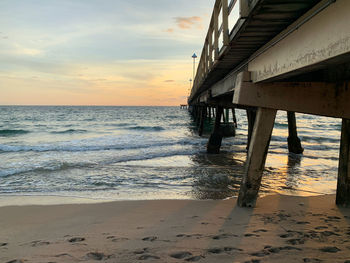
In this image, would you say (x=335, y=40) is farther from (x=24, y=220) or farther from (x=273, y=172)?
(x=273, y=172)

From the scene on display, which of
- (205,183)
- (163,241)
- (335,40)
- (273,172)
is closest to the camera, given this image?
(335,40)

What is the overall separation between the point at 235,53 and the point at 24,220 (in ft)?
14.3

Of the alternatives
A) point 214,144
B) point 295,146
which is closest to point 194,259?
point 214,144

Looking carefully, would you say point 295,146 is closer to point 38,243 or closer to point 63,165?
point 63,165

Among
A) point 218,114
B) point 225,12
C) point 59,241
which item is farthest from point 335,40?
point 218,114

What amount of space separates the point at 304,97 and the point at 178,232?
276 cm

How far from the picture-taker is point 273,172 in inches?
357

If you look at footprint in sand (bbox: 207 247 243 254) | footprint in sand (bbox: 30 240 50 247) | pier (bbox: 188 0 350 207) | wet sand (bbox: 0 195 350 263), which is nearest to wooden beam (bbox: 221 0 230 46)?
pier (bbox: 188 0 350 207)

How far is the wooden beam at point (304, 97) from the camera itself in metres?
4.66

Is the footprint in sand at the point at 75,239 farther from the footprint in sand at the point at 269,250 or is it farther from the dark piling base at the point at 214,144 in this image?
the dark piling base at the point at 214,144

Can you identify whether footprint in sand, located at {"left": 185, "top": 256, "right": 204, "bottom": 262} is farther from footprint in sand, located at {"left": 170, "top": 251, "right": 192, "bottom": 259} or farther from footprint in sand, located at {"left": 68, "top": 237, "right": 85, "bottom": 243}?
footprint in sand, located at {"left": 68, "top": 237, "right": 85, "bottom": 243}

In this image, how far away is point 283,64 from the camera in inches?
140

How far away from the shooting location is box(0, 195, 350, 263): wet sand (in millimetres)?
3162

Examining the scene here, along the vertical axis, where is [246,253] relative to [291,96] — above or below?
below
